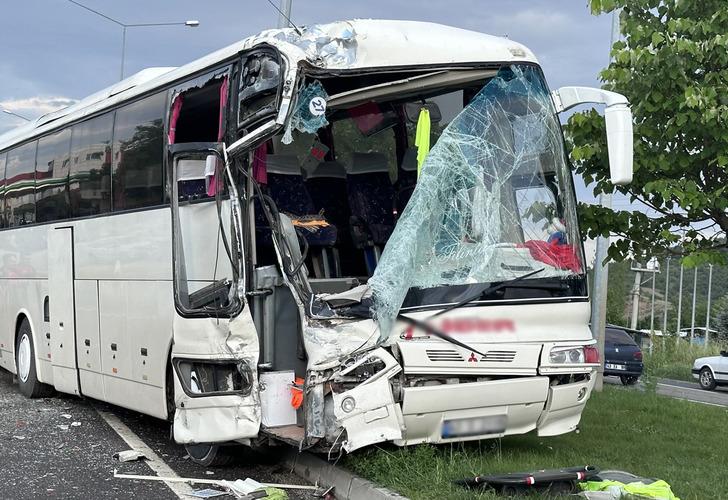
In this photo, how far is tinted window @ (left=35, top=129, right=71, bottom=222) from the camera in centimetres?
1158

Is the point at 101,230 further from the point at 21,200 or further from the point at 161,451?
the point at 21,200

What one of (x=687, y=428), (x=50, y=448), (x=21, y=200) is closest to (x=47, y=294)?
(x=21, y=200)

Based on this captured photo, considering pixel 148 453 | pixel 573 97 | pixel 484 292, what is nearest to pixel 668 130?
pixel 573 97

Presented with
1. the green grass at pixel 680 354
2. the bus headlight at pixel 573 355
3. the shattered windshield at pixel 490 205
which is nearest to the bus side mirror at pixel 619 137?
the shattered windshield at pixel 490 205

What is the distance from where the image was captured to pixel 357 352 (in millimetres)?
6566

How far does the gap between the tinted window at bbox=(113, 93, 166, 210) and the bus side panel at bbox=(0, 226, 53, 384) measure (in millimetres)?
2905

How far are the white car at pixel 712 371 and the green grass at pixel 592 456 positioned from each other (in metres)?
18.2

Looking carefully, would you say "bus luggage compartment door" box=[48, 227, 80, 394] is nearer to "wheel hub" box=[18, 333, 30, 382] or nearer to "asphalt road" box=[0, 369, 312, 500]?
"asphalt road" box=[0, 369, 312, 500]

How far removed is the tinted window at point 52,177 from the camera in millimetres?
11578

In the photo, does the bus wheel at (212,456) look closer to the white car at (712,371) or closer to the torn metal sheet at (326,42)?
the torn metal sheet at (326,42)

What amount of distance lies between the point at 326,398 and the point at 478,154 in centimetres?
222

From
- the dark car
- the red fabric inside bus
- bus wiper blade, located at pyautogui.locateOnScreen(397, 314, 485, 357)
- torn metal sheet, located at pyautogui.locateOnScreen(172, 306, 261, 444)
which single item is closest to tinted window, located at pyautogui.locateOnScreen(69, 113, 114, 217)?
the red fabric inside bus

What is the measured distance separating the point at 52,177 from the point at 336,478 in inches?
270

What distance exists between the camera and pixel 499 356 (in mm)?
6805
